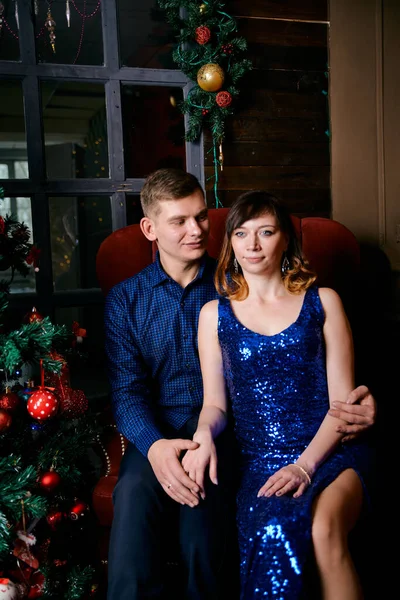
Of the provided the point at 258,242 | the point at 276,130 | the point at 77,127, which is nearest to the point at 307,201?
the point at 276,130

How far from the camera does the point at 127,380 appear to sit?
5.59 ft

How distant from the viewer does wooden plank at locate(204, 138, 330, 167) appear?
260 centimetres

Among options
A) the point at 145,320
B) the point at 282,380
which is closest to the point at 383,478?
the point at 282,380

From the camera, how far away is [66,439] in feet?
5.29

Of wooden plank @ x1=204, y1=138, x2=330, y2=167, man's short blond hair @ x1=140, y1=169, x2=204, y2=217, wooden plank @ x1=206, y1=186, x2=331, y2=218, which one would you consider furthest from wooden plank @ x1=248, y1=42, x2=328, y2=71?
man's short blond hair @ x1=140, y1=169, x2=204, y2=217

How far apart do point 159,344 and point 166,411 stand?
0.20 m

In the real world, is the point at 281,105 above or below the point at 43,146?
above

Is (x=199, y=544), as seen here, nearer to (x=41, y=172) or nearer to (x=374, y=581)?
(x=374, y=581)

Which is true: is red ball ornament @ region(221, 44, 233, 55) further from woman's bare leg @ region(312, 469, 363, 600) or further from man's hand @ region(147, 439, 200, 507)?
woman's bare leg @ region(312, 469, 363, 600)

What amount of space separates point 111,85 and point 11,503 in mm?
1815

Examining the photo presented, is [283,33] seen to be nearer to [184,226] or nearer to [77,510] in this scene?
[184,226]

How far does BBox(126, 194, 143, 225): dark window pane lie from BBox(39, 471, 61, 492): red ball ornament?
136 centimetres

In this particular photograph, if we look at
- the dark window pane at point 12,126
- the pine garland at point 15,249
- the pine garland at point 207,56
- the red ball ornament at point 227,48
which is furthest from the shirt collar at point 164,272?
the dark window pane at point 12,126

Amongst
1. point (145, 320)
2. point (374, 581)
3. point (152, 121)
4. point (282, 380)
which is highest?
point (152, 121)
